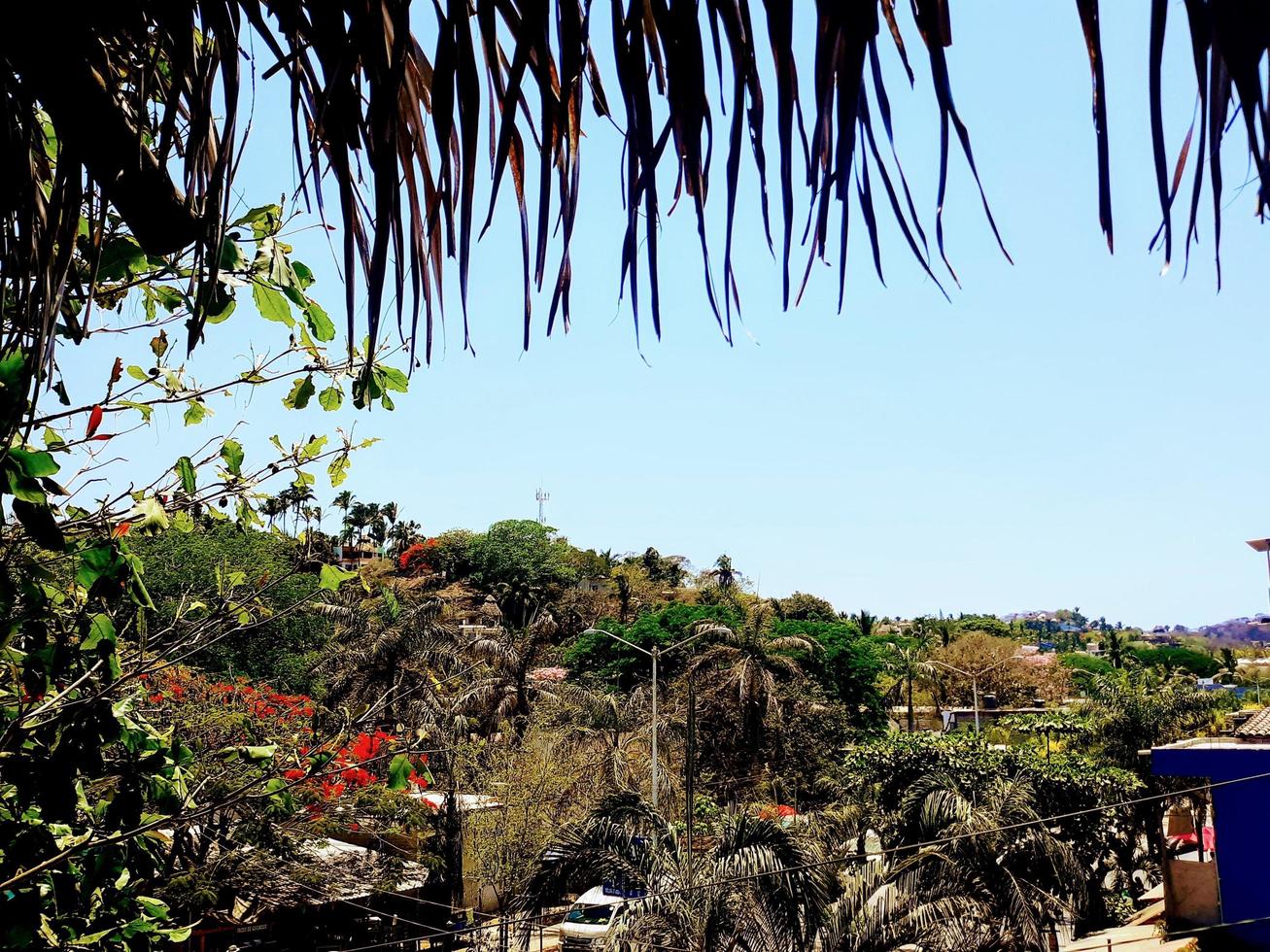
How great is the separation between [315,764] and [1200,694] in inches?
1141

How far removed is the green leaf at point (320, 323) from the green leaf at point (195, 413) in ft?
2.67

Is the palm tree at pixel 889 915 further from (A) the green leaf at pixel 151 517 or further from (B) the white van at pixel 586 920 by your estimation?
(A) the green leaf at pixel 151 517

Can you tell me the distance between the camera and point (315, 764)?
3.28 m

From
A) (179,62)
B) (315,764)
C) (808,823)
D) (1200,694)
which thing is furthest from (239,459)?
(1200,694)

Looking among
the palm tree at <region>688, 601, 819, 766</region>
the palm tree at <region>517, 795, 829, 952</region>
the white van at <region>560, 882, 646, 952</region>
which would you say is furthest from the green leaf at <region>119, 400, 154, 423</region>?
the palm tree at <region>688, 601, 819, 766</region>

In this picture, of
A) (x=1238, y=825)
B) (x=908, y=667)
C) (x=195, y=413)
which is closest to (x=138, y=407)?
(x=195, y=413)

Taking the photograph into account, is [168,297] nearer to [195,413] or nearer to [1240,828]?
[195,413]

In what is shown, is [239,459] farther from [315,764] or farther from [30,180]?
[30,180]

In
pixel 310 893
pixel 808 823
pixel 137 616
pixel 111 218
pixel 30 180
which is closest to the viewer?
pixel 30 180

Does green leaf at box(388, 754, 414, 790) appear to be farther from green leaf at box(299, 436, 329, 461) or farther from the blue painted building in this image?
the blue painted building

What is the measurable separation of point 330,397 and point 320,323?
0.73m

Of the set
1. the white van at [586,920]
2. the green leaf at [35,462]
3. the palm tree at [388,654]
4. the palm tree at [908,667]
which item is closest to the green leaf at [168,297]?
the green leaf at [35,462]

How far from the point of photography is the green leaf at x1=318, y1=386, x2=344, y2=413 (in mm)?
3205

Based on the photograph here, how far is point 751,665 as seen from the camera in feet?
102
